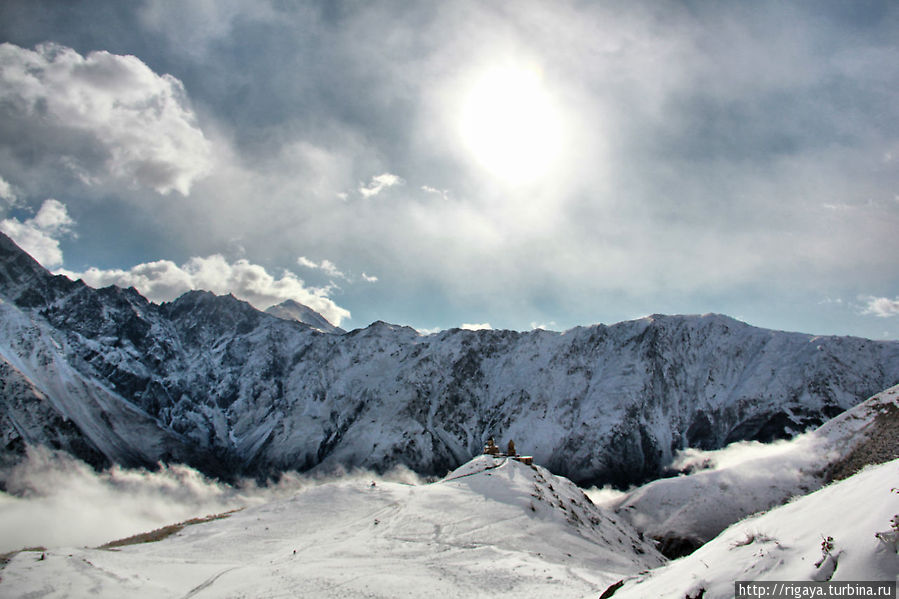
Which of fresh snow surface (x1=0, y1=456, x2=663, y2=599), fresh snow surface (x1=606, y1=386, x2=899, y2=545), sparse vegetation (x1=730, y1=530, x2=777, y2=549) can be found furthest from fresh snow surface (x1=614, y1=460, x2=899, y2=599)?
fresh snow surface (x1=606, y1=386, x2=899, y2=545)

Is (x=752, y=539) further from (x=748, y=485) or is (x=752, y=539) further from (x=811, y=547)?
(x=748, y=485)

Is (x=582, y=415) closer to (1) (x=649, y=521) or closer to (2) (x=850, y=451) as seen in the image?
(1) (x=649, y=521)

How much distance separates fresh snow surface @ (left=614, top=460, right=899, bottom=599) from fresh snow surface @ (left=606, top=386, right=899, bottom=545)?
185ft

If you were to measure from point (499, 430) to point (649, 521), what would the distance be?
381ft

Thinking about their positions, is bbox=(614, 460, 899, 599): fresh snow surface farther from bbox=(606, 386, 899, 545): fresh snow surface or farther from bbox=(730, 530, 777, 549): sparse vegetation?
bbox=(606, 386, 899, 545): fresh snow surface

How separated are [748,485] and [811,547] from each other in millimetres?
81807

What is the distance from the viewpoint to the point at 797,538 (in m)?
12.3

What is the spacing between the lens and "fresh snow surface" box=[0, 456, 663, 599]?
2533cm

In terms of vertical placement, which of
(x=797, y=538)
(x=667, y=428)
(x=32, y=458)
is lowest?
(x=32, y=458)

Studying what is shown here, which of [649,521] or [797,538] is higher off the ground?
[797,538]

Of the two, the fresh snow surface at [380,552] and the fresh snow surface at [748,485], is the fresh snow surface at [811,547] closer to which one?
the fresh snow surface at [380,552]

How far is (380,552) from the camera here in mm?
35438

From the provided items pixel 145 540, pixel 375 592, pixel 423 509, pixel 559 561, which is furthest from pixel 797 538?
pixel 145 540

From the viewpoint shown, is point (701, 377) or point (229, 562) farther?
point (701, 377)
